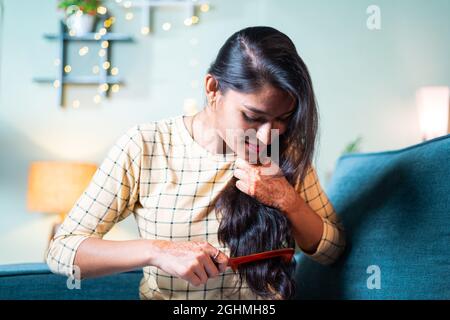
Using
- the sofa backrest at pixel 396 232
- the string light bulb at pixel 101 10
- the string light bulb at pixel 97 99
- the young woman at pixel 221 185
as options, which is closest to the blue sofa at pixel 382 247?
the sofa backrest at pixel 396 232

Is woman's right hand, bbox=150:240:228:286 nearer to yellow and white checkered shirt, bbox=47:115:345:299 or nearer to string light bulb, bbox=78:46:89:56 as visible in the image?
yellow and white checkered shirt, bbox=47:115:345:299

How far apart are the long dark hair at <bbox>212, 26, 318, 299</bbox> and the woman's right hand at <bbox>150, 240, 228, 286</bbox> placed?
0.08 m

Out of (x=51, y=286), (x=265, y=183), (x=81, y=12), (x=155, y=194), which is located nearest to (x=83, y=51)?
(x=81, y=12)

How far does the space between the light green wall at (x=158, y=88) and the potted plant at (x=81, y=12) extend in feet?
0.20

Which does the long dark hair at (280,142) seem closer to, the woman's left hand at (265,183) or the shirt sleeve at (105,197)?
the woman's left hand at (265,183)

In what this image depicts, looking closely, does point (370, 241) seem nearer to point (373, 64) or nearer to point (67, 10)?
point (373, 64)

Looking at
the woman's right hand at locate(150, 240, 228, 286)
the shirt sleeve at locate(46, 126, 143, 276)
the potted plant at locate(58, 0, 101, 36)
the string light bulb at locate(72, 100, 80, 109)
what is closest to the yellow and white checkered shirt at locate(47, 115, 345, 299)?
the shirt sleeve at locate(46, 126, 143, 276)

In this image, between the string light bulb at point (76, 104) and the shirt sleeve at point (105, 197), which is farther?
the string light bulb at point (76, 104)

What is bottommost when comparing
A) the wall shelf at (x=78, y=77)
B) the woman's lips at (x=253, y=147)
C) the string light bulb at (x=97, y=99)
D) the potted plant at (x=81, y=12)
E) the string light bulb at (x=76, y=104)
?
the woman's lips at (x=253, y=147)

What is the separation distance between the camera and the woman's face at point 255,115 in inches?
28.6

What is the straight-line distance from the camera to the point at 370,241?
89cm

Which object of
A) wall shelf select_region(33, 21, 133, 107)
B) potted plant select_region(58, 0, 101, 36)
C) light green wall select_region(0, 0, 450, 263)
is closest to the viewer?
light green wall select_region(0, 0, 450, 263)

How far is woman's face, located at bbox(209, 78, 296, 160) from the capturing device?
73 cm
